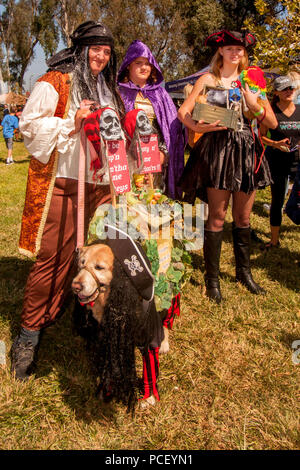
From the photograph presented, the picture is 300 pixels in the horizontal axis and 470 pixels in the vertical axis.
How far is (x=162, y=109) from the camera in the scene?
10.1 feet

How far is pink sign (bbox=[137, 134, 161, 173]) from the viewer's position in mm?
2129

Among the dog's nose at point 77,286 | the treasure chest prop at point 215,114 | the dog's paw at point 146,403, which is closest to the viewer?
the dog's nose at point 77,286

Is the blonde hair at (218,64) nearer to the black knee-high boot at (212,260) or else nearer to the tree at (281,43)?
the black knee-high boot at (212,260)

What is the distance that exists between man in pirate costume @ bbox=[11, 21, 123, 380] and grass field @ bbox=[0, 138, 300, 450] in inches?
12.7

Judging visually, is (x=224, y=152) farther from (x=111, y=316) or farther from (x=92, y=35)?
(x=111, y=316)

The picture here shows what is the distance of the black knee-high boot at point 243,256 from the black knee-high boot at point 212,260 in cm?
22

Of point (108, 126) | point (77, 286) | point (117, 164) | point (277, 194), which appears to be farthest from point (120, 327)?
point (277, 194)

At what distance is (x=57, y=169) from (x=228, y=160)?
145cm

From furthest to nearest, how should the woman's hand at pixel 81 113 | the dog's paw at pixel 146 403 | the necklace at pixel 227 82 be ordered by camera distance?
the necklace at pixel 227 82 < the dog's paw at pixel 146 403 < the woman's hand at pixel 81 113

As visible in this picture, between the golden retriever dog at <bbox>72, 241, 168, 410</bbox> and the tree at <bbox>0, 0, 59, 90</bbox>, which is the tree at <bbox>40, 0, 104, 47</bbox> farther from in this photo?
the golden retriever dog at <bbox>72, 241, 168, 410</bbox>

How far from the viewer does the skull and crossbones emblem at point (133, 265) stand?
167 centimetres

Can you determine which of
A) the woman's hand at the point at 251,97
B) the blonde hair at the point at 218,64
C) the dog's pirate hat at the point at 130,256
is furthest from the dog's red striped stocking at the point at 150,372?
the blonde hair at the point at 218,64

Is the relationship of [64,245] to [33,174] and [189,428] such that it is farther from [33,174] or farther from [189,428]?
[189,428]

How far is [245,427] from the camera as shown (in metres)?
2.13
